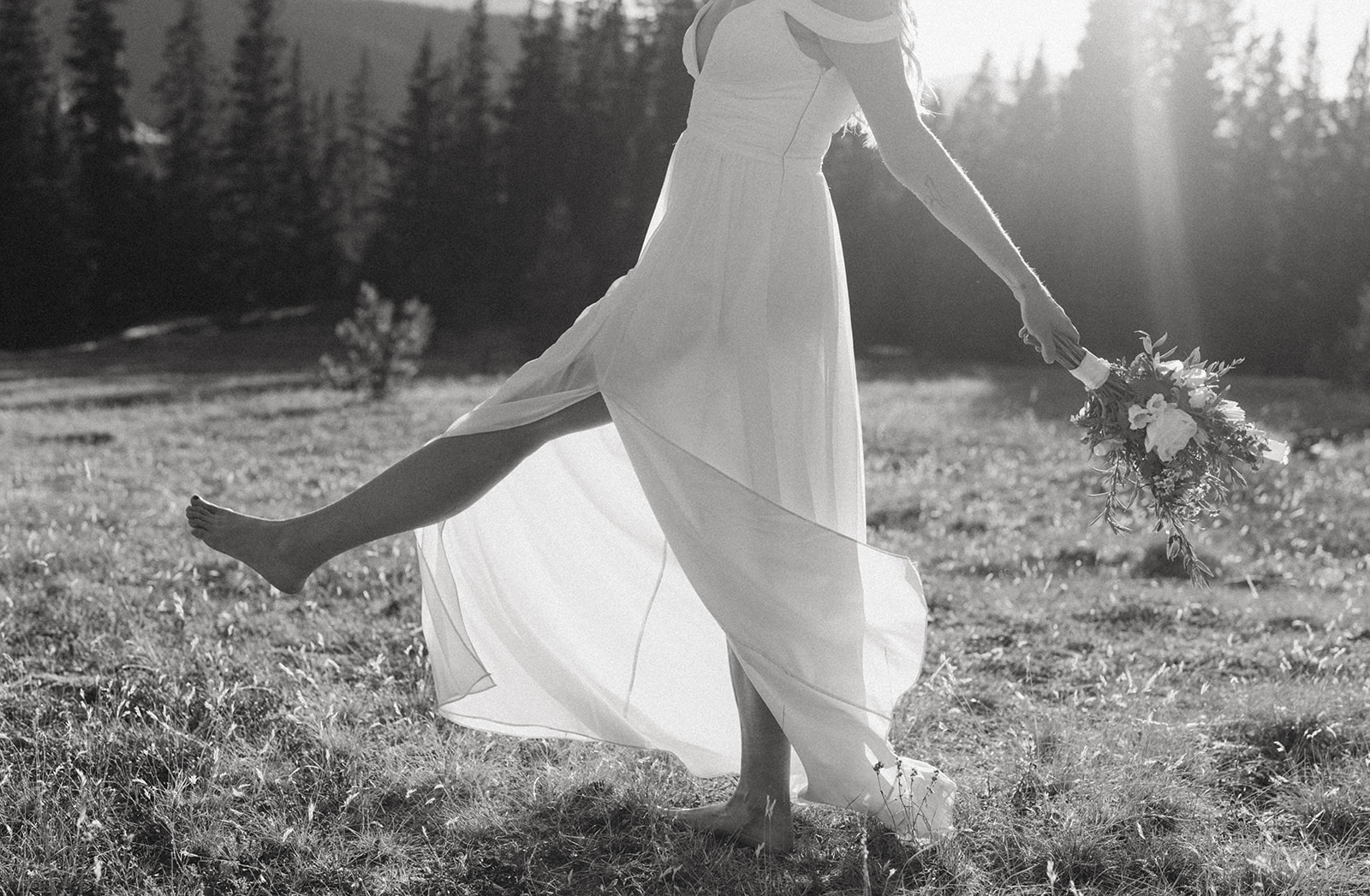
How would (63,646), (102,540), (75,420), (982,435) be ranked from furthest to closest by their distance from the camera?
(75,420) < (982,435) < (102,540) < (63,646)

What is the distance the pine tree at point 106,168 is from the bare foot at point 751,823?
180 ft

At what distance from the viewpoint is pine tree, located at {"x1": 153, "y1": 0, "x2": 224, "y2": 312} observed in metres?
54.1

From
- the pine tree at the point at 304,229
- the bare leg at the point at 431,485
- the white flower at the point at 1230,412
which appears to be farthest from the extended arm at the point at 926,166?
the pine tree at the point at 304,229

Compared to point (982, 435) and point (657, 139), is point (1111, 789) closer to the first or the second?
point (982, 435)

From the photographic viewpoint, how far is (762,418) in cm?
316

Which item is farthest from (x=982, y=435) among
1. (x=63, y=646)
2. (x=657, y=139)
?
(x=657, y=139)

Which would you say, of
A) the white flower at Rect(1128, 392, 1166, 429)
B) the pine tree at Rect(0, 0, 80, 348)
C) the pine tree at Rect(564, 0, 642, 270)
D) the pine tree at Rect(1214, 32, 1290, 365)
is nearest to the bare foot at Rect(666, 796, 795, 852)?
the white flower at Rect(1128, 392, 1166, 429)

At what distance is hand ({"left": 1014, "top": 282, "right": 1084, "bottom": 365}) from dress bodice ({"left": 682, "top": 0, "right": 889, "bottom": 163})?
68 cm

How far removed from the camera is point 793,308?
10.5 feet

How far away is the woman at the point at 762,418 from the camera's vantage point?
3039 mm

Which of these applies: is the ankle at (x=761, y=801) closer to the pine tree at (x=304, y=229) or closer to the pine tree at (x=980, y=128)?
the pine tree at (x=980, y=128)

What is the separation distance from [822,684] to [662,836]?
0.61 metres

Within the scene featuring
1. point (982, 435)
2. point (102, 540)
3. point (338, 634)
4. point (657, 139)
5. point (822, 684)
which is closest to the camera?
point (822, 684)

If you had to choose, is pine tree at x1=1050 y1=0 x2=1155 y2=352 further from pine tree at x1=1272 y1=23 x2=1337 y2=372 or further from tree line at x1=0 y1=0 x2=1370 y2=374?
pine tree at x1=1272 y1=23 x2=1337 y2=372
